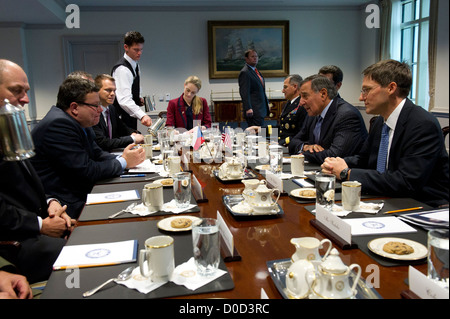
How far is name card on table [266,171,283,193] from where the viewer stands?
1.87 meters

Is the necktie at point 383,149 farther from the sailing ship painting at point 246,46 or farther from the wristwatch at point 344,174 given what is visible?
the sailing ship painting at point 246,46

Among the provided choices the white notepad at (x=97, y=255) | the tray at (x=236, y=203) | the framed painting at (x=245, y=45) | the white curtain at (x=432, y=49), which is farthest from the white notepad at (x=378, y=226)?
the framed painting at (x=245, y=45)

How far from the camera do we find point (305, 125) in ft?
12.1

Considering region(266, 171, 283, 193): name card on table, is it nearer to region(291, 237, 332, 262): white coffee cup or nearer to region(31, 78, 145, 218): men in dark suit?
region(291, 237, 332, 262): white coffee cup

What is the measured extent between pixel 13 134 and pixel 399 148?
178cm

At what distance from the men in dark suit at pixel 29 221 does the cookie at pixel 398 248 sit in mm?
1383

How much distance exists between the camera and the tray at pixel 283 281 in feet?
3.02

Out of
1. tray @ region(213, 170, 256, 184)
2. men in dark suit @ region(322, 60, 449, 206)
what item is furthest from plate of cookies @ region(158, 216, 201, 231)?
men in dark suit @ region(322, 60, 449, 206)

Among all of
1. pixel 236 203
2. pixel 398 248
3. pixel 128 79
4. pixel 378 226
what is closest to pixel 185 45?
pixel 128 79

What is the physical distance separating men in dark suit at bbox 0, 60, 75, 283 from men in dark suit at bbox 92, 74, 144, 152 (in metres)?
1.54

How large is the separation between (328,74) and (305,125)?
86cm

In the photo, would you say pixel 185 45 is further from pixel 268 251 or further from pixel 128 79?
pixel 268 251
